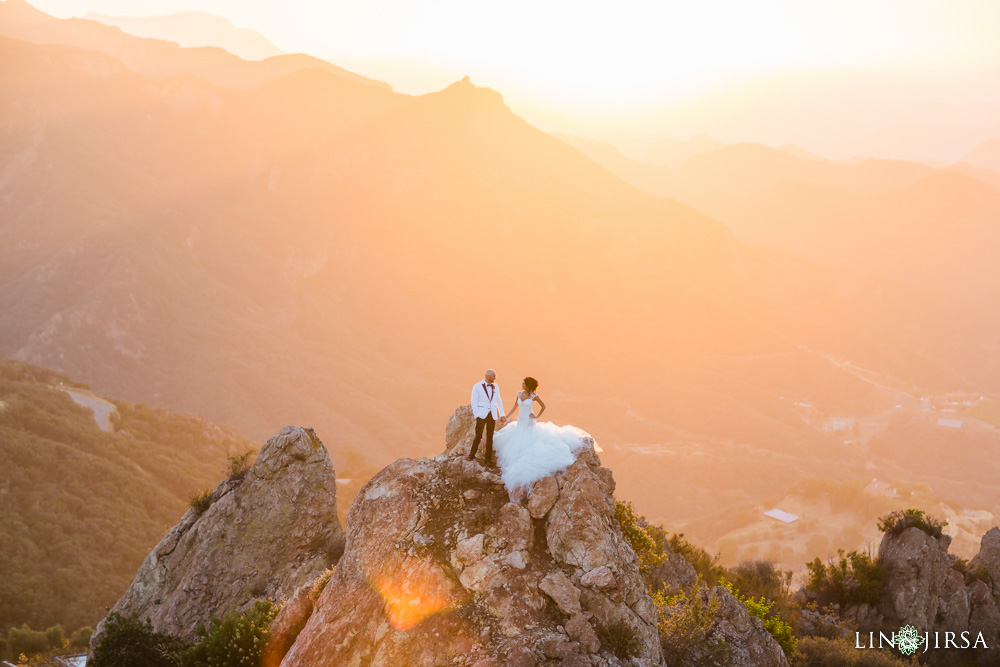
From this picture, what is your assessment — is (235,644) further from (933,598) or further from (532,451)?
(933,598)

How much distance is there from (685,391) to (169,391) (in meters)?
121

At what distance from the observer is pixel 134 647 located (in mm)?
16078

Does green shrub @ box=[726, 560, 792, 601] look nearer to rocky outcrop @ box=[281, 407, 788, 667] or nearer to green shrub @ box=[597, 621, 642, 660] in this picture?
green shrub @ box=[597, 621, 642, 660]

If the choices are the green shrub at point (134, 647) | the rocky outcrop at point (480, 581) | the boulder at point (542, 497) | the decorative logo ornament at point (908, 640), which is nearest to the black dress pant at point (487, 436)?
the rocky outcrop at point (480, 581)

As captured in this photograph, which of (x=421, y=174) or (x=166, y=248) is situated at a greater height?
(x=421, y=174)

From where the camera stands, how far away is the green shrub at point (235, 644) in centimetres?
1352

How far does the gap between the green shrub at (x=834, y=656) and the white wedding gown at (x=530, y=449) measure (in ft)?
41.1

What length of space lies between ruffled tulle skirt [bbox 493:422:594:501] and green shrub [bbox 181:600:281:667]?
22.9 feet

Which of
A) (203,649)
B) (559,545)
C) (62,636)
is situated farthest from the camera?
(62,636)

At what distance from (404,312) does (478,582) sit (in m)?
161

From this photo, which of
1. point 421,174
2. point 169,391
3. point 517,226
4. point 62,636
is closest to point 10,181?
point 169,391

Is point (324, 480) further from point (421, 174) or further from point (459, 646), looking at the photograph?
point (421, 174)

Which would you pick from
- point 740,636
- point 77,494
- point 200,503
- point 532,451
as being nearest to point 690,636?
point 740,636

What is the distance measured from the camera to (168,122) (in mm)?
188125
